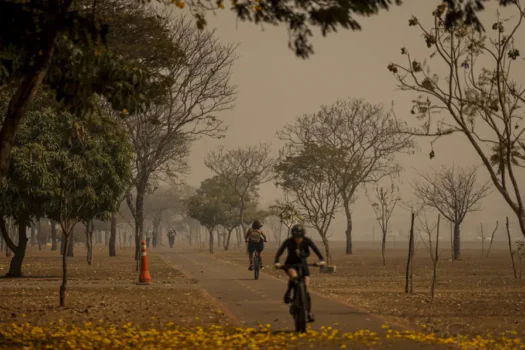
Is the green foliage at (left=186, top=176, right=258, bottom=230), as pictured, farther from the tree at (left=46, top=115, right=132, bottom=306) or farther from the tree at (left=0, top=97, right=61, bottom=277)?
the tree at (left=0, top=97, right=61, bottom=277)

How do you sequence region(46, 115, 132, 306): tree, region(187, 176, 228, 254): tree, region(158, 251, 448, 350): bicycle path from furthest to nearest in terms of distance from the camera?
region(187, 176, 228, 254): tree → region(46, 115, 132, 306): tree → region(158, 251, 448, 350): bicycle path

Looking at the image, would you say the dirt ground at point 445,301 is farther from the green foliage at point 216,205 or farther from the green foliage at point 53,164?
the green foliage at point 216,205

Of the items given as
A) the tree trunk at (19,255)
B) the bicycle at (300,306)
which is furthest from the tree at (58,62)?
the tree trunk at (19,255)

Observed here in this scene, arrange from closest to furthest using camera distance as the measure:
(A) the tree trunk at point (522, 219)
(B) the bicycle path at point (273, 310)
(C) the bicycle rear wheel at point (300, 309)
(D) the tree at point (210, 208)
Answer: (C) the bicycle rear wheel at point (300, 309), (B) the bicycle path at point (273, 310), (A) the tree trunk at point (522, 219), (D) the tree at point (210, 208)

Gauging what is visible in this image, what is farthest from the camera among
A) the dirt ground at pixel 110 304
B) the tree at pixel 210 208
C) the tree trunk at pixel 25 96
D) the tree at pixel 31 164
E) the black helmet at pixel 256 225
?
the tree at pixel 210 208

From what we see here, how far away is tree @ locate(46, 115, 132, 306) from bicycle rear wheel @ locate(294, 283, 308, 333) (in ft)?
46.8

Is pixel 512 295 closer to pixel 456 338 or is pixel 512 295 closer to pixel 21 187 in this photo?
pixel 456 338

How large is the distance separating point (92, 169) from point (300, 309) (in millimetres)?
16714

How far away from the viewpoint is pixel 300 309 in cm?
1248

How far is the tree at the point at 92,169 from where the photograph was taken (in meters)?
26.5

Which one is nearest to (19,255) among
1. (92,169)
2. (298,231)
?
(92,169)

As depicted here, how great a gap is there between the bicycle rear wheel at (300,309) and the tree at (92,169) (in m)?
14.3

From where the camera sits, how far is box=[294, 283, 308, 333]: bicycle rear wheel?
12.5 metres

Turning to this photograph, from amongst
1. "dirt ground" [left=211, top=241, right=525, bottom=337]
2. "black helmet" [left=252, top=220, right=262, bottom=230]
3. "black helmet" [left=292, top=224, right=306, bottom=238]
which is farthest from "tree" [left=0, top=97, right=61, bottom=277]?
"black helmet" [left=292, top=224, right=306, bottom=238]
